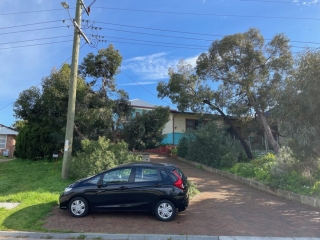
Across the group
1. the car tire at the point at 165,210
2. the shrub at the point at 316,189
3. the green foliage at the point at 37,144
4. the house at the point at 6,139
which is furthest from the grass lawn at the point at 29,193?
the house at the point at 6,139

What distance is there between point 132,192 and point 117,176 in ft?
2.17

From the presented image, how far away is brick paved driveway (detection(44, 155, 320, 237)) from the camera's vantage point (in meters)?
6.60

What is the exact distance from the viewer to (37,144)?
1883 cm

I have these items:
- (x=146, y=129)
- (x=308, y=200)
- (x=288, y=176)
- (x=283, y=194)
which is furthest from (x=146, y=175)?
(x=146, y=129)

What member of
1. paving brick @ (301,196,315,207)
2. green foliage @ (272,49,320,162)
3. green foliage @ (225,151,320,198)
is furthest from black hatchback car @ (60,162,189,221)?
green foliage @ (272,49,320,162)

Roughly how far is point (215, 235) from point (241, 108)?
1496 cm

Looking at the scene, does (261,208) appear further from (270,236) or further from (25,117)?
(25,117)

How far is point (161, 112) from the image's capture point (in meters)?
16.0

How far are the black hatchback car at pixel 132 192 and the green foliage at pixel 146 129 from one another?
812 cm

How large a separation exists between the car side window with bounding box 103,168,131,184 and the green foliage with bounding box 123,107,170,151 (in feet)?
26.3

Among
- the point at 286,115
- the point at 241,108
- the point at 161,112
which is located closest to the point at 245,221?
the point at 286,115

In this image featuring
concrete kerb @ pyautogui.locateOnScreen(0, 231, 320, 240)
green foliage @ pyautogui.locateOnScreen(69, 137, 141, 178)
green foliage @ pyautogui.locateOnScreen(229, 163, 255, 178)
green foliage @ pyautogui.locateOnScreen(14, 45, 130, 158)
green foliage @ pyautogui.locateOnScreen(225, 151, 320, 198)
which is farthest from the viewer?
green foliage @ pyautogui.locateOnScreen(14, 45, 130, 158)

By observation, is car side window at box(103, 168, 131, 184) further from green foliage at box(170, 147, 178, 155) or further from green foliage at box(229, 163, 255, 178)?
green foliage at box(170, 147, 178, 155)

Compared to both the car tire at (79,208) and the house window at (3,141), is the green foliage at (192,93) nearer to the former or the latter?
the car tire at (79,208)
